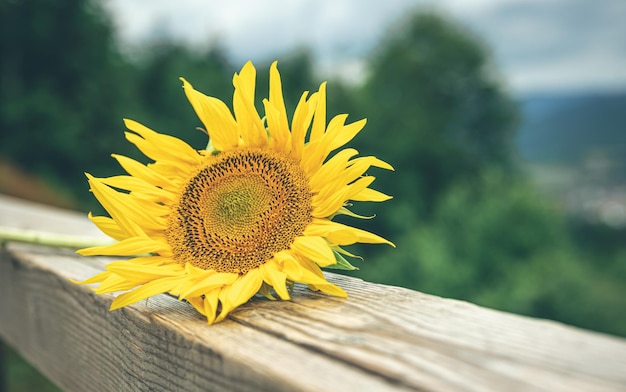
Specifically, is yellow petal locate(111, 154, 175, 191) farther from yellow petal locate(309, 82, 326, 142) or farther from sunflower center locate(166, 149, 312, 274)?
yellow petal locate(309, 82, 326, 142)

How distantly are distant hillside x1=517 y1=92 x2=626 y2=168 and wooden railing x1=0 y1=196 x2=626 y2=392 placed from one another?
53.1 metres

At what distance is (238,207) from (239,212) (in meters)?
0.01

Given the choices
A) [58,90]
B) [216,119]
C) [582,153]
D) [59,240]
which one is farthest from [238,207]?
[582,153]

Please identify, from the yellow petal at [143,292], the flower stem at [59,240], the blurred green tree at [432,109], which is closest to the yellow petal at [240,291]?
the yellow petal at [143,292]

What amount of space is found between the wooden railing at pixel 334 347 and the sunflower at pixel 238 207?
6 centimetres

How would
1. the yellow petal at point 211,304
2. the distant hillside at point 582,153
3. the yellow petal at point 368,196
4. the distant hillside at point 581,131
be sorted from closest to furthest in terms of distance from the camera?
the yellow petal at point 211,304 < the yellow petal at point 368,196 < the distant hillside at point 582,153 < the distant hillside at point 581,131

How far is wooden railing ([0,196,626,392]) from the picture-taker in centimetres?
77

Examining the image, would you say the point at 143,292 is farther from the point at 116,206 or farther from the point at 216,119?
the point at 216,119

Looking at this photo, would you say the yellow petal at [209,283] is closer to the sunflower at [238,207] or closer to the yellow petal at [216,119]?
the sunflower at [238,207]

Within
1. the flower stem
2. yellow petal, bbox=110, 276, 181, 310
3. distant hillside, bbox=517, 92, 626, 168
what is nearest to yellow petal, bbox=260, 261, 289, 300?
yellow petal, bbox=110, 276, 181, 310

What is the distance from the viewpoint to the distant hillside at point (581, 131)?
57.9 m

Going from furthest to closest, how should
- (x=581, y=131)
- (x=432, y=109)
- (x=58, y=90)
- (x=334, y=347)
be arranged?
1. (x=581, y=131)
2. (x=432, y=109)
3. (x=58, y=90)
4. (x=334, y=347)

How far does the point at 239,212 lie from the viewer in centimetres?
129

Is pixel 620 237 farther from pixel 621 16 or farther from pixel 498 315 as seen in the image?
pixel 621 16
